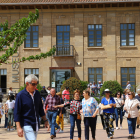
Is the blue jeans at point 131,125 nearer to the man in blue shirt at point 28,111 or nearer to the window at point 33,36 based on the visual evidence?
the man in blue shirt at point 28,111

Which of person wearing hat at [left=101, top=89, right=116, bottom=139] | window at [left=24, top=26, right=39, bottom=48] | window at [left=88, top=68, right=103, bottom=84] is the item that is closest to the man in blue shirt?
person wearing hat at [left=101, top=89, right=116, bottom=139]

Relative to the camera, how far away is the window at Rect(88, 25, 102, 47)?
92.2 feet

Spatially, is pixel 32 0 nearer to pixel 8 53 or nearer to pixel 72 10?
pixel 72 10

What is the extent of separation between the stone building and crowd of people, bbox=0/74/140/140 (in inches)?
382

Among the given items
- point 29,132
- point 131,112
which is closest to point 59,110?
point 131,112

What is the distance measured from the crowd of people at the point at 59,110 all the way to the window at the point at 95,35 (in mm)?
10776

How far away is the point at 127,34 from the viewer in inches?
1099

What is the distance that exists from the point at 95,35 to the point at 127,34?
3000 mm

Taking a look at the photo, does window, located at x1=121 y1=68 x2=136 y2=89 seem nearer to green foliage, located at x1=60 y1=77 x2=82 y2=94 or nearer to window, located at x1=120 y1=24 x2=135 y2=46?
window, located at x1=120 y1=24 x2=135 y2=46

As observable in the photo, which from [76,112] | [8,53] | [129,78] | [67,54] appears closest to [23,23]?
[8,53]

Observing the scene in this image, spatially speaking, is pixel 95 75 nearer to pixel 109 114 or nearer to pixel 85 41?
pixel 85 41

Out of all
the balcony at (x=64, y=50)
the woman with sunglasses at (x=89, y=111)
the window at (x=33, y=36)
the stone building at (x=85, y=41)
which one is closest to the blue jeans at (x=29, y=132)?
the woman with sunglasses at (x=89, y=111)

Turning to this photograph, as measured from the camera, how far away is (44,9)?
28297 mm

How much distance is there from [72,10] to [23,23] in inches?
574
